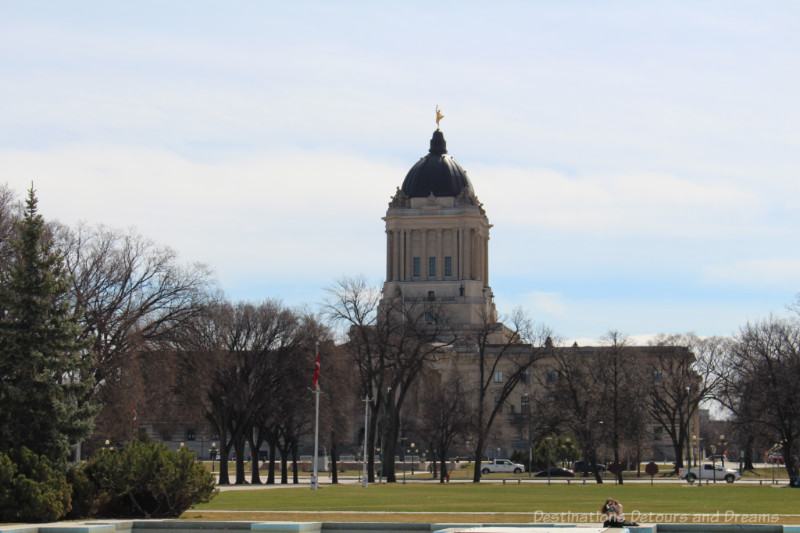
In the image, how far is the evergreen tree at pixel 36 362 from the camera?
108 feet

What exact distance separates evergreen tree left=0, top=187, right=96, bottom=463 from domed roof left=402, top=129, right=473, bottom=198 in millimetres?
117154

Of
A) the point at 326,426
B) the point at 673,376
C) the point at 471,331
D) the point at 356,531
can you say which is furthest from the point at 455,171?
the point at 356,531

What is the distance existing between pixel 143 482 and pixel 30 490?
332 cm

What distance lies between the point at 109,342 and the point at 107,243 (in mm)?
6390

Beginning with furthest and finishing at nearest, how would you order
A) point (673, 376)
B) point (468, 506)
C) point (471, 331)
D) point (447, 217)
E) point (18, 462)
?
point (447, 217) → point (471, 331) → point (673, 376) → point (468, 506) → point (18, 462)

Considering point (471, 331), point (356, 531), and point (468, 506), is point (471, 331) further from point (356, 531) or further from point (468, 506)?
point (356, 531)

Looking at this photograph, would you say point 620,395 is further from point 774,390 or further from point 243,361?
point 243,361

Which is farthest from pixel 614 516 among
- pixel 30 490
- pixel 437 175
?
pixel 437 175

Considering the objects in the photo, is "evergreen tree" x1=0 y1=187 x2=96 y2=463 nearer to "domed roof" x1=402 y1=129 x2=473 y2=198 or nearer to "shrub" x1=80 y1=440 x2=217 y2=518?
"shrub" x1=80 y1=440 x2=217 y2=518

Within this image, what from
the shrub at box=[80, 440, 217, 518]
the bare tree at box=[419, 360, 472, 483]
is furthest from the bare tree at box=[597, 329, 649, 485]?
the shrub at box=[80, 440, 217, 518]

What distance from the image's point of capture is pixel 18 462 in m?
32.1

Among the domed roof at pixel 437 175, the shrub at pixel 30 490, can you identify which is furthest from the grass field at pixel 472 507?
the domed roof at pixel 437 175

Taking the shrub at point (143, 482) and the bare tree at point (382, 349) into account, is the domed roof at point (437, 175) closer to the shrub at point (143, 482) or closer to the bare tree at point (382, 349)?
the bare tree at point (382, 349)

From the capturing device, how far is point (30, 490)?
31156mm
